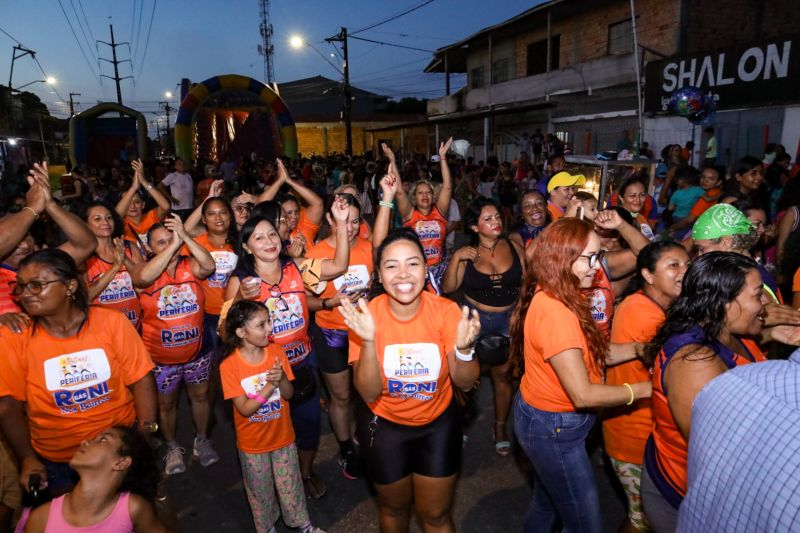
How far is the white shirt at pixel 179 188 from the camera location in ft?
38.5

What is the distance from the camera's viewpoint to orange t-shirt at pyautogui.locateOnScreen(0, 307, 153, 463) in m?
2.54

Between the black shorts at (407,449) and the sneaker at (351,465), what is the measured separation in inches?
53.8

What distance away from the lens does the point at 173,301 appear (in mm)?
3832

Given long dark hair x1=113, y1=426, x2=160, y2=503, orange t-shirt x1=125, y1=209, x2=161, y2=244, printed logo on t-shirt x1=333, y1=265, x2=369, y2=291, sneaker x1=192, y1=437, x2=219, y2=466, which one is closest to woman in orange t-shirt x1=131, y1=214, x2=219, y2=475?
sneaker x1=192, y1=437, x2=219, y2=466

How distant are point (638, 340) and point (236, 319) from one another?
2263 millimetres

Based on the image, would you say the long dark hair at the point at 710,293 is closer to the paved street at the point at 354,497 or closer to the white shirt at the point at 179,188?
the paved street at the point at 354,497

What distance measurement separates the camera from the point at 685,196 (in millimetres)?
6715

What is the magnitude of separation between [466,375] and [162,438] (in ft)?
10.1

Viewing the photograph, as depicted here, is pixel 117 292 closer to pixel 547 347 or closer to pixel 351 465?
pixel 351 465

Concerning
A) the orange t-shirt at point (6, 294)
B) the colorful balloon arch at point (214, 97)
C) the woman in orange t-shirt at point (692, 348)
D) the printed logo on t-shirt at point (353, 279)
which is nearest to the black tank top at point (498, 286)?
the printed logo on t-shirt at point (353, 279)

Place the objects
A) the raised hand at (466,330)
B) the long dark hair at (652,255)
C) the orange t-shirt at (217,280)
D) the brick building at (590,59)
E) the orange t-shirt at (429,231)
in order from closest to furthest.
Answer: the raised hand at (466,330)
the long dark hair at (652,255)
the orange t-shirt at (217,280)
the orange t-shirt at (429,231)
the brick building at (590,59)

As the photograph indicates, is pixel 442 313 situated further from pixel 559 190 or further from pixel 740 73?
pixel 740 73

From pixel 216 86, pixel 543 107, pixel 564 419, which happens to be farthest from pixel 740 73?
pixel 216 86

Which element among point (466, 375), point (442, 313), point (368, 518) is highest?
point (442, 313)
